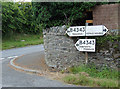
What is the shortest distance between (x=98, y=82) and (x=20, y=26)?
2203 cm

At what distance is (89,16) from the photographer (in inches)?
381

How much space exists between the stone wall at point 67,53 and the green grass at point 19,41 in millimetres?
13830

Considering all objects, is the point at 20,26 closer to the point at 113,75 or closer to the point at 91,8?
the point at 91,8

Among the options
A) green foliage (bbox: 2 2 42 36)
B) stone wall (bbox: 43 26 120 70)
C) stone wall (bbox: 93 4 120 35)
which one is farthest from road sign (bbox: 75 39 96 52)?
green foliage (bbox: 2 2 42 36)

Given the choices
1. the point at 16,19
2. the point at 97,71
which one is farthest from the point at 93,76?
the point at 16,19

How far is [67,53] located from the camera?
27.5ft

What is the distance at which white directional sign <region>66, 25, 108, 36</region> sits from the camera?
737cm

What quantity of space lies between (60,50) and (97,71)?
2.15 meters

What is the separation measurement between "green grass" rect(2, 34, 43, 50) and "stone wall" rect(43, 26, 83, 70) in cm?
1375

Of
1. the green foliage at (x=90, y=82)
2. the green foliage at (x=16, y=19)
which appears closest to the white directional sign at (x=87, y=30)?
the green foliage at (x=90, y=82)

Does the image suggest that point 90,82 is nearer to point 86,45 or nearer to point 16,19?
point 86,45

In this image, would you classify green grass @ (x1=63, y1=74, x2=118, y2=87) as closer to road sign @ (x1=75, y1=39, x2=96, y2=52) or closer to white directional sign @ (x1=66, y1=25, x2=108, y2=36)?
road sign @ (x1=75, y1=39, x2=96, y2=52)

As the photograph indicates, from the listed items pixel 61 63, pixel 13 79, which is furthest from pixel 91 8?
pixel 13 79

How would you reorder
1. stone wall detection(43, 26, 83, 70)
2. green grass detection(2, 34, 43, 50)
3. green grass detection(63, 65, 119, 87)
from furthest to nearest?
green grass detection(2, 34, 43, 50), stone wall detection(43, 26, 83, 70), green grass detection(63, 65, 119, 87)
